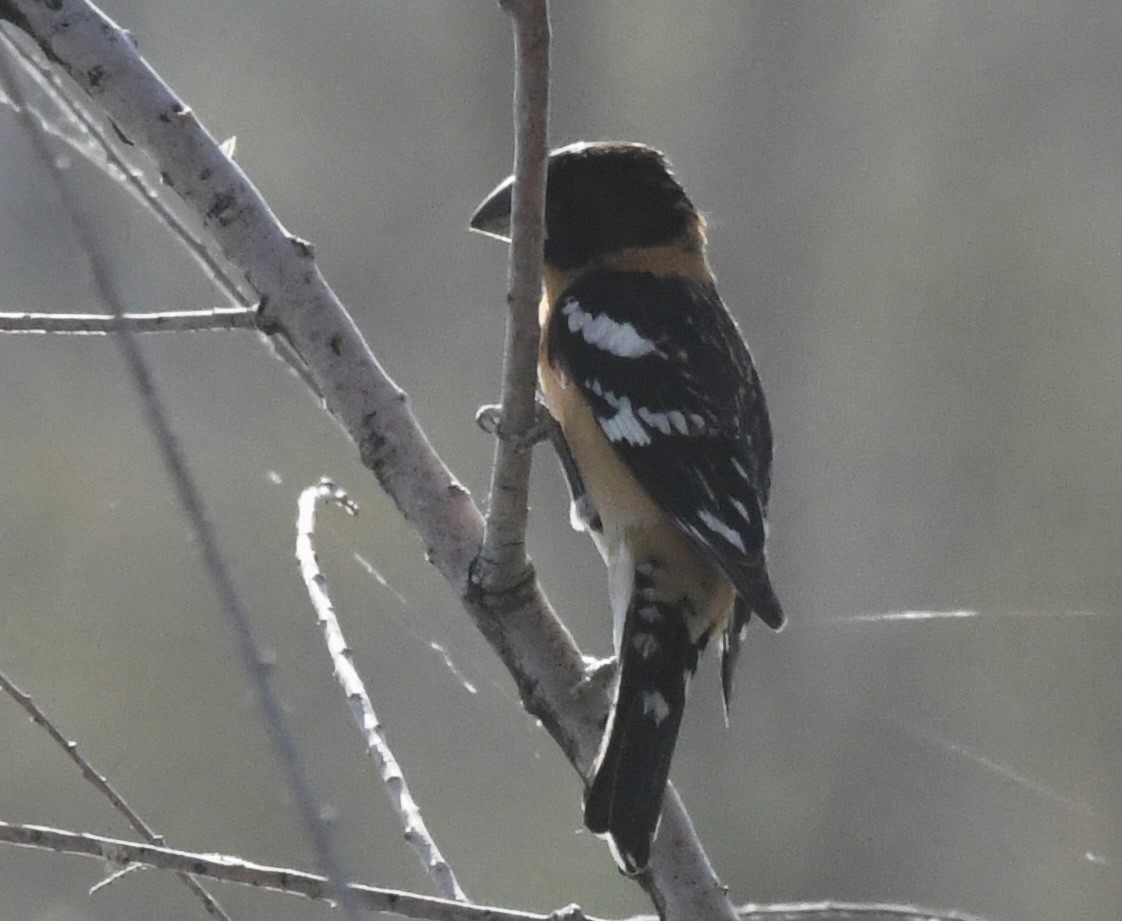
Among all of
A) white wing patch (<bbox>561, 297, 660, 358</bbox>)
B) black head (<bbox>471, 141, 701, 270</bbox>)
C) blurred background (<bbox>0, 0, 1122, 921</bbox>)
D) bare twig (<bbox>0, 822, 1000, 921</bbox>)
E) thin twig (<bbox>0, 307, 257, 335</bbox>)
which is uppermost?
thin twig (<bbox>0, 307, 257, 335</bbox>)

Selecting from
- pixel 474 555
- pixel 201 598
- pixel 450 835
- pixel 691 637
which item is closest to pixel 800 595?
pixel 450 835

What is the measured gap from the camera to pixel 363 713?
128 centimetres

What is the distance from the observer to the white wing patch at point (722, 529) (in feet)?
5.47

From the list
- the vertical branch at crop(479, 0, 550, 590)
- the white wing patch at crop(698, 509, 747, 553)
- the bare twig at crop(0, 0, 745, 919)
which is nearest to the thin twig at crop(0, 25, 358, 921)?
the vertical branch at crop(479, 0, 550, 590)

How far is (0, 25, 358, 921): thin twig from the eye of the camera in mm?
629

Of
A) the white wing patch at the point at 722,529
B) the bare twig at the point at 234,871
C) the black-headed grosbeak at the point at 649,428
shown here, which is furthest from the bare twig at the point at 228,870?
the white wing patch at the point at 722,529

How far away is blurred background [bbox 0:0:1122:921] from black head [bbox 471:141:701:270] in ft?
7.87

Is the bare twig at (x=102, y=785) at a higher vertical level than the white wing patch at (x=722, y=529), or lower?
higher

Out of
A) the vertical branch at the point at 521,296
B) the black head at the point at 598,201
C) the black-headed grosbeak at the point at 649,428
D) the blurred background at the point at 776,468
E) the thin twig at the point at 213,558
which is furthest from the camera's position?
the blurred background at the point at 776,468

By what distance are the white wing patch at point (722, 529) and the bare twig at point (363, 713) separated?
417mm

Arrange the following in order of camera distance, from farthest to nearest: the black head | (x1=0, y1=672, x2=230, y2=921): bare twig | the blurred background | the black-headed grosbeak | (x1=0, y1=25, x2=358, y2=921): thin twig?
the blurred background → the black head → the black-headed grosbeak → (x1=0, y1=672, x2=230, y2=921): bare twig → (x1=0, y1=25, x2=358, y2=921): thin twig

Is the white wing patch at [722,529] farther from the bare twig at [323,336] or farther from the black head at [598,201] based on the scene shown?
the black head at [598,201]

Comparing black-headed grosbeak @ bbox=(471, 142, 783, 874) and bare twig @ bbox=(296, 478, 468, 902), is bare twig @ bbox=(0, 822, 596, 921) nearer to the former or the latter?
bare twig @ bbox=(296, 478, 468, 902)

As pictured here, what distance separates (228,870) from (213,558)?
497mm
